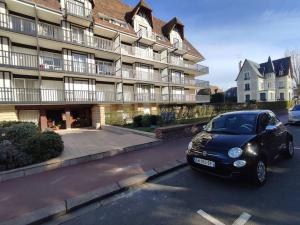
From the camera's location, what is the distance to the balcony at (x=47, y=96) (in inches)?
539

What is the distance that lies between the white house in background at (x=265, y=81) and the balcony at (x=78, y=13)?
3907cm

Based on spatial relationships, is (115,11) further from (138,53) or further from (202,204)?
(202,204)

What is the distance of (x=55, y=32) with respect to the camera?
53.6ft

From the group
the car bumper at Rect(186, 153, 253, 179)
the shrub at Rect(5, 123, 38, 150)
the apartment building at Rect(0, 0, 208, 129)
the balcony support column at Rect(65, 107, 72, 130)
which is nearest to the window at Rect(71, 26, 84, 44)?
the apartment building at Rect(0, 0, 208, 129)

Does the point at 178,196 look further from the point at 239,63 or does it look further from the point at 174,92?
the point at 239,63

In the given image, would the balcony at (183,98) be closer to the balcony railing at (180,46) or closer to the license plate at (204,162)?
the balcony railing at (180,46)

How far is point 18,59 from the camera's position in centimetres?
1434

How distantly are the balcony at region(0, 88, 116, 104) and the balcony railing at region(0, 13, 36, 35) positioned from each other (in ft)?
14.4

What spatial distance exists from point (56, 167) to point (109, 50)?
15.2m

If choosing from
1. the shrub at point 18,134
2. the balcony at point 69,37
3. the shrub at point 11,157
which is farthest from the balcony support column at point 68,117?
the shrub at point 11,157

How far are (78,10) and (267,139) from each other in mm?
18790

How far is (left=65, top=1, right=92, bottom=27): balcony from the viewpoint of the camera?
16.5m

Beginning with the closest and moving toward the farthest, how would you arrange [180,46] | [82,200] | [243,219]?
[243,219] → [82,200] → [180,46]

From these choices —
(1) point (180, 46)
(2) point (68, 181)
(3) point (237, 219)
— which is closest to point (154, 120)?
(2) point (68, 181)
